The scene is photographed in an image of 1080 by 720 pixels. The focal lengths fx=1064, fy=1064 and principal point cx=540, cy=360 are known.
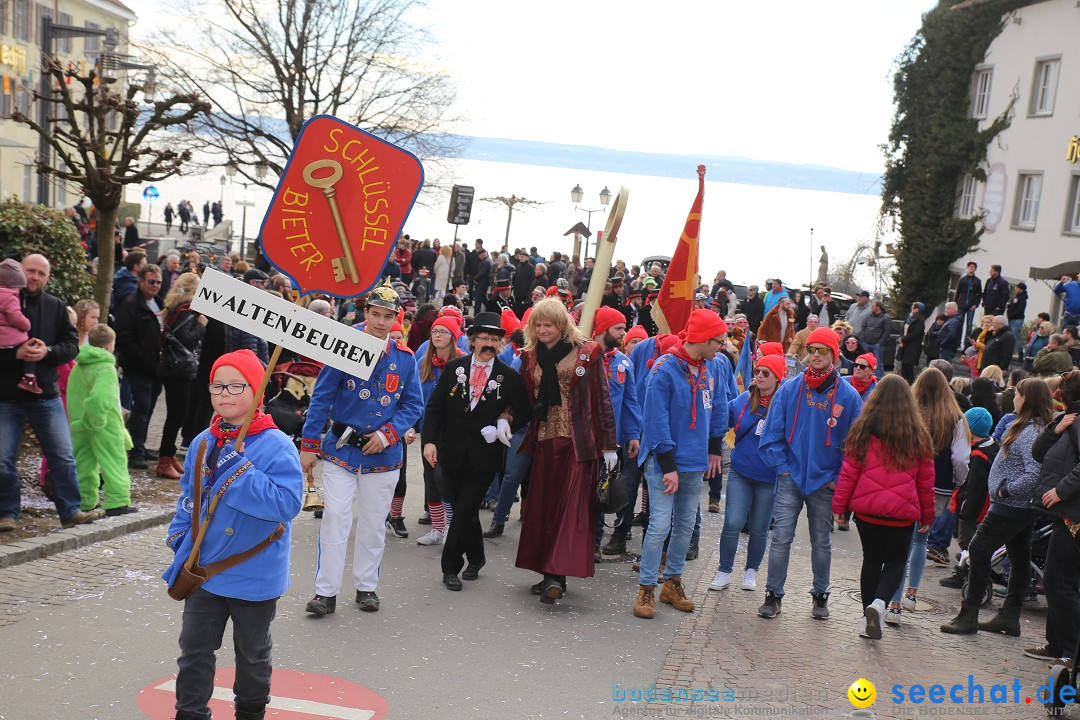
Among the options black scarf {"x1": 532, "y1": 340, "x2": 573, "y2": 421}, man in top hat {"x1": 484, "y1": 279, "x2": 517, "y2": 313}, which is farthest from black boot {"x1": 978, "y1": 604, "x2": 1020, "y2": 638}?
man in top hat {"x1": 484, "y1": 279, "x2": 517, "y2": 313}

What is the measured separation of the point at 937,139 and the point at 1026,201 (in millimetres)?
3854

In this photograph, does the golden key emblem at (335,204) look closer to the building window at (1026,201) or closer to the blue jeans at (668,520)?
the blue jeans at (668,520)

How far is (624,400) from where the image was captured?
28.1ft

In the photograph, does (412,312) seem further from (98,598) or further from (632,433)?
(98,598)

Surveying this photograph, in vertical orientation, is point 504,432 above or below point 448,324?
below

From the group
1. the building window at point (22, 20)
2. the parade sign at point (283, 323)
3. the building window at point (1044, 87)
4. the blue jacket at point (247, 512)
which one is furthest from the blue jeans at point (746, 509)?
the building window at point (22, 20)

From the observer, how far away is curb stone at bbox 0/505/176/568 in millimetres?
7238

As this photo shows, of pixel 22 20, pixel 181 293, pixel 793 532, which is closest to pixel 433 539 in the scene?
pixel 793 532

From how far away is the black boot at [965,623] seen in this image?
24.6ft

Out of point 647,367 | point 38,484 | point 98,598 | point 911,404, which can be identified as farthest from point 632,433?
point 38,484

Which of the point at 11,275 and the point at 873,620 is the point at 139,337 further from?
the point at 873,620

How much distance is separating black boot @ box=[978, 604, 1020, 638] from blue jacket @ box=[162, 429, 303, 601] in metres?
5.37

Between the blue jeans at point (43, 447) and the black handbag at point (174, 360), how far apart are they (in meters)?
2.25

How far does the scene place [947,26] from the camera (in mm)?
34094
